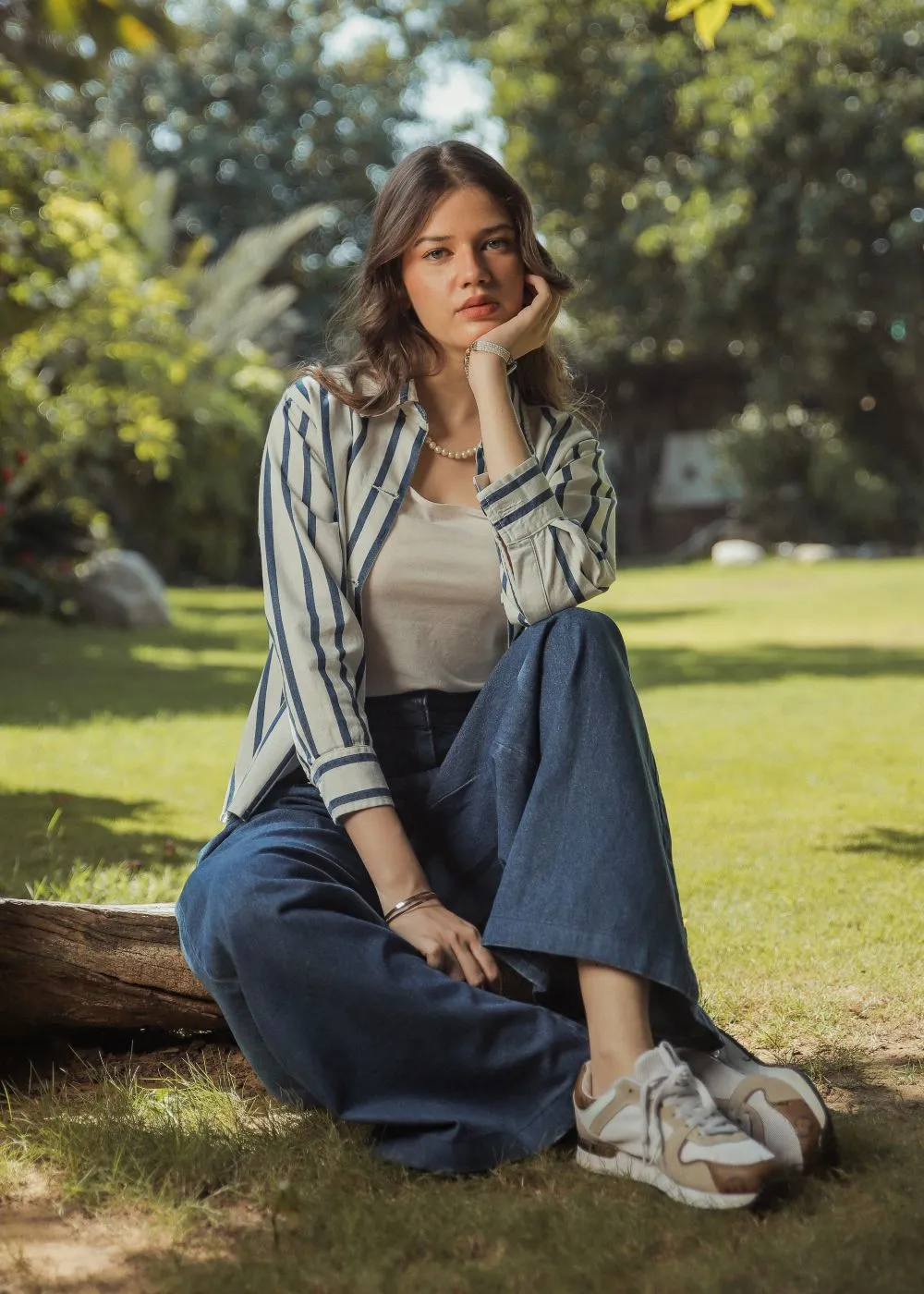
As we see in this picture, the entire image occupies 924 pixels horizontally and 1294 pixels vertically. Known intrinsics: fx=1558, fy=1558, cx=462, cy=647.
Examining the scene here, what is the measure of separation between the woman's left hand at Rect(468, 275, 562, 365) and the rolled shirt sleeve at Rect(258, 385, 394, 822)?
1.08 ft

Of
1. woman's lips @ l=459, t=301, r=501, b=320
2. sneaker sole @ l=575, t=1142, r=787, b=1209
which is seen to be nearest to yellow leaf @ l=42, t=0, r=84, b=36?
woman's lips @ l=459, t=301, r=501, b=320

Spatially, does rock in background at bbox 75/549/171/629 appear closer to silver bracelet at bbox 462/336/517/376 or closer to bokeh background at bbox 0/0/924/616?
bokeh background at bbox 0/0/924/616

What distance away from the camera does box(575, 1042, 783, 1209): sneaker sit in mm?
2035

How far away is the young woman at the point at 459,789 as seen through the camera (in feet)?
7.30

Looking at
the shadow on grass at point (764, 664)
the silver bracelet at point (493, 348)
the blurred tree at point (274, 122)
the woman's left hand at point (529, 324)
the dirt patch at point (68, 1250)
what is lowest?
the dirt patch at point (68, 1250)

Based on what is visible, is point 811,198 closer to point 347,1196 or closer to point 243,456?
point 243,456

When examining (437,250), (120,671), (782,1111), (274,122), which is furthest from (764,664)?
(274,122)

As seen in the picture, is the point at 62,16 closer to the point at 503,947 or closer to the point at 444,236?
the point at 444,236

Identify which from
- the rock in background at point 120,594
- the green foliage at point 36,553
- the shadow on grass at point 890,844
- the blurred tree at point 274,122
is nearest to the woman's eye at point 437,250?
the shadow on grass at point 890,844

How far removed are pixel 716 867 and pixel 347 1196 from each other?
2.46m

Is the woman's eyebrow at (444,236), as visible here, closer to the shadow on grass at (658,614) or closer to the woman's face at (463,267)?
the woman's face at (463,267)

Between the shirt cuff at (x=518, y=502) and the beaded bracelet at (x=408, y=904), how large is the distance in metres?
0.62

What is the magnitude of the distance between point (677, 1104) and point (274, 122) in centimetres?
3096

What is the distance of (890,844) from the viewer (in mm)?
4711
